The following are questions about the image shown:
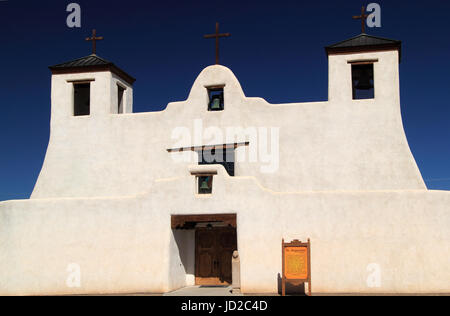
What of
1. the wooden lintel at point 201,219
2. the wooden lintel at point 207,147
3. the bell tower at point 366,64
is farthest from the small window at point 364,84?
the wooden lintel at point 201,219

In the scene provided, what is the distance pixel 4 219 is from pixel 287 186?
10.5m

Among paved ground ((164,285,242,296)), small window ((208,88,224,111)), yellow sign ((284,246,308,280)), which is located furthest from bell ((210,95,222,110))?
yellow sign ((284,246,308,280))

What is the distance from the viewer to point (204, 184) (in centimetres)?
1886

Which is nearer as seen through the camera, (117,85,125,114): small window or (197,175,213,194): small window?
(197,175,213,194): small window

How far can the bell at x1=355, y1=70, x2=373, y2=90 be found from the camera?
21.0m

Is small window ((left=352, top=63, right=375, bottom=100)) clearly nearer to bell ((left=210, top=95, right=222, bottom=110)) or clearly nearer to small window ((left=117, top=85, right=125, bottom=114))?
bell ((left=210, top=95, right=222, bottom=110))

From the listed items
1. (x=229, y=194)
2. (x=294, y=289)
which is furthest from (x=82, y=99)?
(x=294, y=289)

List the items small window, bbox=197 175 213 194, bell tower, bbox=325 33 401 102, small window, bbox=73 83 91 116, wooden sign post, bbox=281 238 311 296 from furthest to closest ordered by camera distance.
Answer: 1. small window, bbox=73 83 91 116
2. bell tower, bbox=325 33 401 102
3. small window, bbox=197 175 213 194
4. wooden sign post, bbox=281 238 311 296

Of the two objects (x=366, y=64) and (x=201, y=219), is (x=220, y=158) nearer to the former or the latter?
(x=201, y=219)

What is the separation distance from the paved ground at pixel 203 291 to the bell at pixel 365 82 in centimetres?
911

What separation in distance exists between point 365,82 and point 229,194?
7.19 m

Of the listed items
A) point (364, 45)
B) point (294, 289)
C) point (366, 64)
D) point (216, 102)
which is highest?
point (364, 45)

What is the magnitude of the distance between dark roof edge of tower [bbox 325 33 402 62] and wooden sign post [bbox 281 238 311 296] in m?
7.78

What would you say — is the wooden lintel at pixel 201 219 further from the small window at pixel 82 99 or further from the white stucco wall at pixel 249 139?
the small window at pixel 82 99
